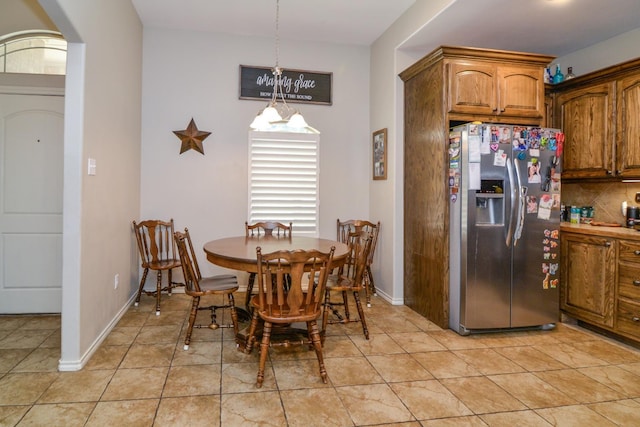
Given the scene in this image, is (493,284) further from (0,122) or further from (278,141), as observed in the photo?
(0,122)

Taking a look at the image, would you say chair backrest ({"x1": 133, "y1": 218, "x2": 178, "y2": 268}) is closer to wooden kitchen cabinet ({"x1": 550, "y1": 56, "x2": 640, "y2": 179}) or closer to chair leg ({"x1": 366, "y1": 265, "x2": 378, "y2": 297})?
chair leg ({"x1": 366, "y1": 265, "x2": 378, "y2": 297})

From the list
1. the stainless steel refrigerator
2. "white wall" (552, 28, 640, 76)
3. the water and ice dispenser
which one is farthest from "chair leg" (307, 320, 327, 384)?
"white wall" (552, 28, 640, 76)

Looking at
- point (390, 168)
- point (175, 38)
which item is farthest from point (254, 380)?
point (175, 38)

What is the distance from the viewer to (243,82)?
4.66 m

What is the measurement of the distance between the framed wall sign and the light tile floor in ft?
9.04

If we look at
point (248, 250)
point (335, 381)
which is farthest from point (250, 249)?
point (335, 381)

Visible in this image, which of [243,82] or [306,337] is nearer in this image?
[306,337]

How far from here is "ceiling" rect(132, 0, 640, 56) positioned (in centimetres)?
346

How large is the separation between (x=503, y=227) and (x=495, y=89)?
124cm

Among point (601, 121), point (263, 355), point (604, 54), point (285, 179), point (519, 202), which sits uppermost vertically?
point (604, 54)

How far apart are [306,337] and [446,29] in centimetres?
307

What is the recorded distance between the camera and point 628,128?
3461mm

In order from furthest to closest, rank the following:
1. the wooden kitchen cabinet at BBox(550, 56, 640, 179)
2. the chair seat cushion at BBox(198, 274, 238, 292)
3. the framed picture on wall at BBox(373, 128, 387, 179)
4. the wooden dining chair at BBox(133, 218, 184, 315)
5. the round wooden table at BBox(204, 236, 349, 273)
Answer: the framed picture on wall at BBox(373, 128, 387, 179)
the wooden dining chair at BBox(133, 218, 184, 315)
the wooden kitchen cabinet at BBox(550, 56, 640, 179)
the chair seat cushion at BBox(198, 274, 238, 292)
the round wooden table at BBox(204, 236, 349, 273)

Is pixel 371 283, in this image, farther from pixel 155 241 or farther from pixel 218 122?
pixel 218 122
